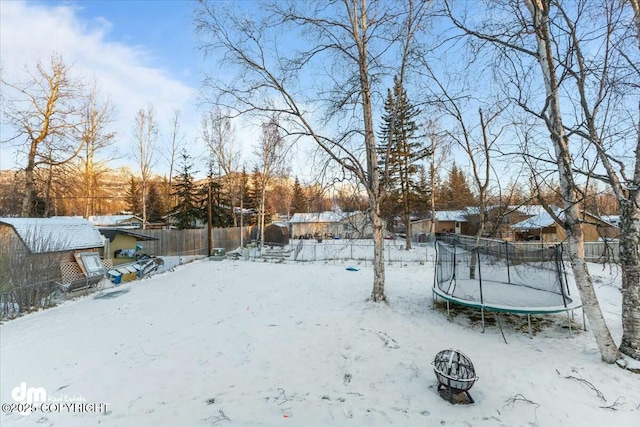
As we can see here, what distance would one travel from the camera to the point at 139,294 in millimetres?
9961

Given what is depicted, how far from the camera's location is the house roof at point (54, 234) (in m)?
10.0

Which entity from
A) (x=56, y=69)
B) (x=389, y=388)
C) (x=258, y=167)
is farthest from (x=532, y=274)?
(x=56, y=69)

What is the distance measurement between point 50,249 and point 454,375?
1315cm

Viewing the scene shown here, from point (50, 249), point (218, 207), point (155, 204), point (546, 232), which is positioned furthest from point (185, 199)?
point (546, 232)

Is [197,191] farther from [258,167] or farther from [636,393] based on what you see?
[636,393]

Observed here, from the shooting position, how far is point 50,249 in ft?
33.7

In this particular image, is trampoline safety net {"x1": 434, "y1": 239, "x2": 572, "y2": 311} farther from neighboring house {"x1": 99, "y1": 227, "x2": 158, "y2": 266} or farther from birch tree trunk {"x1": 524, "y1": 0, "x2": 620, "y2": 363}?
neighboring house {"x1": 99, "y1": 227, "x2": 158, "y2": 266}

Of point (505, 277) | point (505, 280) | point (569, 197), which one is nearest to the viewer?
point (569, 197)

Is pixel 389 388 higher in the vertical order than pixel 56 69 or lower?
lower

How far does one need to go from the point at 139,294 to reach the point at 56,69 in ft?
48.1

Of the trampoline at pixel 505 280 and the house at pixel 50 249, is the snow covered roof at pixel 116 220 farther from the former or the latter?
the trampoline at pixel 505 280

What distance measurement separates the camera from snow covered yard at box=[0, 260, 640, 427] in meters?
3.51

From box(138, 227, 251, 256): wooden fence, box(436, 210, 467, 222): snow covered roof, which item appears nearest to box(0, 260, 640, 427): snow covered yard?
box(138, 227, 251, 256): wooden fence

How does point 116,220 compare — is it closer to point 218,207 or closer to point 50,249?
point 218,207
